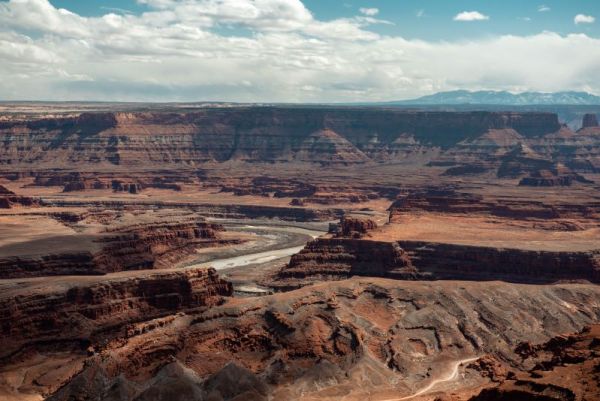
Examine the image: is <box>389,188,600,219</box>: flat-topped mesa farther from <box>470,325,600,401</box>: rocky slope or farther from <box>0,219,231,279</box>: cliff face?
<box>470,325,600,401</box>: rocky slope

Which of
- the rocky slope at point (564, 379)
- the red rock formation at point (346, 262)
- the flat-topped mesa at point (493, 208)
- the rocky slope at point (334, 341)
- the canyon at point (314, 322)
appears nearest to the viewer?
the rocky slope at point (564, 379)

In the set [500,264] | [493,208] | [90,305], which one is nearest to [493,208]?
[493,208]

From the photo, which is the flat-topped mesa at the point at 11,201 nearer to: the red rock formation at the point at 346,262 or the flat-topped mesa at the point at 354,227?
the red rock formation at the point at 346,262

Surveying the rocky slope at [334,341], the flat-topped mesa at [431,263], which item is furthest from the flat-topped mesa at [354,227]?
the rocky slope at [334,341]

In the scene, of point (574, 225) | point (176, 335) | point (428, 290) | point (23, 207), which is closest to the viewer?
point (176, 335)

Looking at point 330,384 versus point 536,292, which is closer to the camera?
point 330,384

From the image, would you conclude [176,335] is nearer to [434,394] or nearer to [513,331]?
[434,394]

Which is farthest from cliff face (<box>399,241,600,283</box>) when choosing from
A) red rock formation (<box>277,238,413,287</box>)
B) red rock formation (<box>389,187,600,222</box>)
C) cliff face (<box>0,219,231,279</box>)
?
cliff face (<box>0,219,231,279</box>)

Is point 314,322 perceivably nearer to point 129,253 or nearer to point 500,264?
point 500,264

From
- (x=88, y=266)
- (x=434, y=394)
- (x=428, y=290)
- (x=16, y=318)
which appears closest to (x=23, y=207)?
(x=88, y=266)

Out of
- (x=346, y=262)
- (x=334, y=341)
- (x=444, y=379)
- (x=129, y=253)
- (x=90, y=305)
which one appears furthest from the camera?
(x=129, y=253)

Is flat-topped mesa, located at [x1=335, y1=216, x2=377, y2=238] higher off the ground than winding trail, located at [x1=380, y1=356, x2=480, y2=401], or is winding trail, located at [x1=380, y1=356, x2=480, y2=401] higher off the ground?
flat-topped mesa, located at [x1=335, y1=216, x2=377, y2=238]
